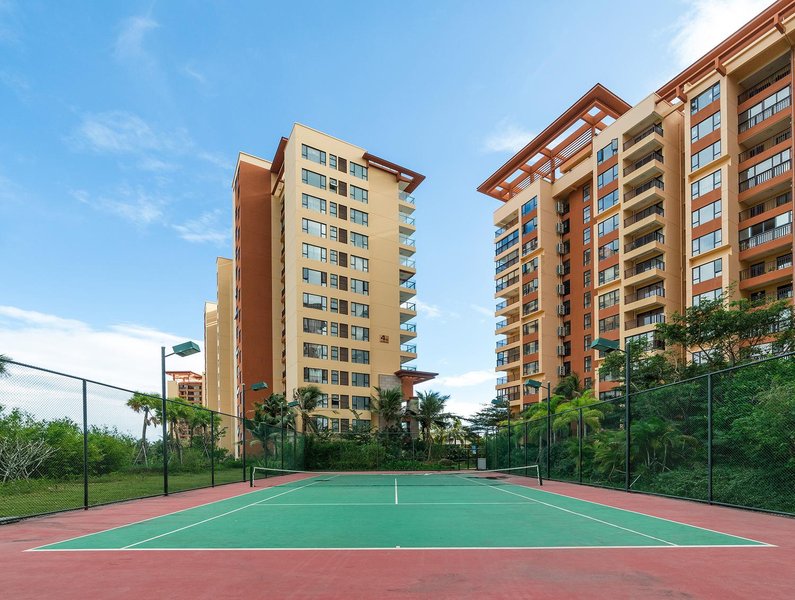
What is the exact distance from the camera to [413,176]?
6744cm

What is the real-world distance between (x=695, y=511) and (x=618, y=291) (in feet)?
147

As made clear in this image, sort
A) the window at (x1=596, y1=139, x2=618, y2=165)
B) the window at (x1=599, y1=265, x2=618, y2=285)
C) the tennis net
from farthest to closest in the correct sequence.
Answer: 1. the window at (x1=596, y1=139, x2=618, y2=165)
2. the window at (x1=599, y1=265, x2=618, y2=285)
3. the tennis net

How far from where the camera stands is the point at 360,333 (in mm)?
60125

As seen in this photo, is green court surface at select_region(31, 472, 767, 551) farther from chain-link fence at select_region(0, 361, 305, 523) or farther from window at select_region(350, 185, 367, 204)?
window at select_region(350, 185, 367, 204)

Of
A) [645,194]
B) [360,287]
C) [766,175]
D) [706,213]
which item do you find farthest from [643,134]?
[360,287]

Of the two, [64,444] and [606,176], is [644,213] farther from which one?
[64,444]

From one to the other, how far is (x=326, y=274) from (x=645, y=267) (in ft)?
101

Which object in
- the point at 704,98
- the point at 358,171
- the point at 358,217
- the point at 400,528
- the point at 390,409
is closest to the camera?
the point at 400,528

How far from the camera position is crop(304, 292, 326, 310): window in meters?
56.6

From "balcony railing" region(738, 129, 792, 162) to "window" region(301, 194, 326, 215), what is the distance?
123 ft

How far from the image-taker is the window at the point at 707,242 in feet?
146

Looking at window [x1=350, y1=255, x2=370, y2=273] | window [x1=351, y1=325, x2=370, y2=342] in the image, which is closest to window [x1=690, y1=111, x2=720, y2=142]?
window [x1=350, y1=255, x2=370, y2=273]

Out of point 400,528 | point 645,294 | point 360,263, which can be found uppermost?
point 360,263

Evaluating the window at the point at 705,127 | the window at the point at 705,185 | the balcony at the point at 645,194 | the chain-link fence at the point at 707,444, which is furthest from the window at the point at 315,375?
the window at the point at 705,127
